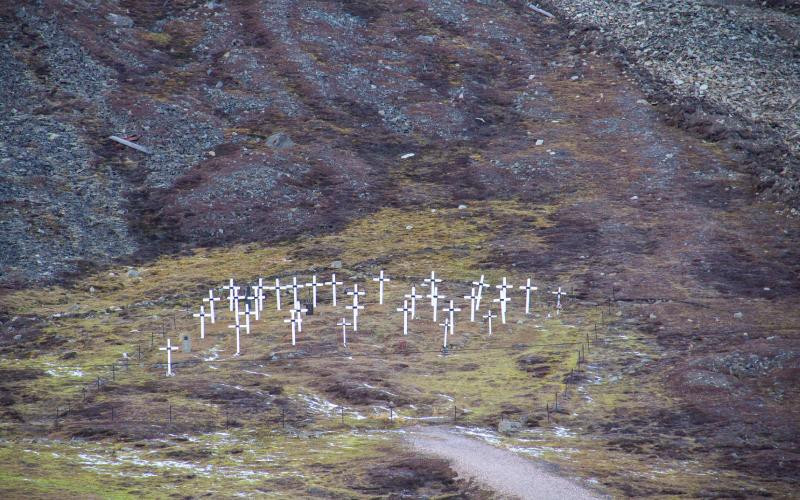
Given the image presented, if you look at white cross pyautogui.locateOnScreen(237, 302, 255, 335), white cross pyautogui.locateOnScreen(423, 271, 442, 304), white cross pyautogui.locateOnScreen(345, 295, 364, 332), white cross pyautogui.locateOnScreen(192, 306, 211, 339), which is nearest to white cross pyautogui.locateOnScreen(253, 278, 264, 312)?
white cross pyautogui.locateOnScreen(237, 302, 255, 335)

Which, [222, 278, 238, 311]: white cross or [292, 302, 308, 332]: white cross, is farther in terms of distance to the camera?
[222, 278, 238, 311]: white cross

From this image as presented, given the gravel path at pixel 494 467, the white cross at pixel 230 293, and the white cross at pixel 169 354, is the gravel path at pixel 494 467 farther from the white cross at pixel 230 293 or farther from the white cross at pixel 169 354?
the white cross at pixel 230 293

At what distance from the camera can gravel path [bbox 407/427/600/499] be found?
2858 cm

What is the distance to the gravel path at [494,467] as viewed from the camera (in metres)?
28.6

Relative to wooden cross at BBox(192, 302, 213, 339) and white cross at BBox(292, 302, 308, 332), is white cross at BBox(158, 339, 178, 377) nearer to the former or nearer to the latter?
wooden cross at BBox(192, 302, 213, 339)

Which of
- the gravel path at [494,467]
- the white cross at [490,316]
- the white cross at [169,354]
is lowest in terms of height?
the gravel path at [494,467]

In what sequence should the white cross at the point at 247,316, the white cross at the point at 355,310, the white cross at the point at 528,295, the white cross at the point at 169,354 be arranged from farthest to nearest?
1. the white cross at the point at 528,295
2. the white cross at the point at 355,310
3. the white cross at the point at 247,316
4. the white cross at the point at 169,354

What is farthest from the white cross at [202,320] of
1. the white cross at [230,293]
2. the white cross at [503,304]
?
the white cross at [503,304]

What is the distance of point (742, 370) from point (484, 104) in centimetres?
4485

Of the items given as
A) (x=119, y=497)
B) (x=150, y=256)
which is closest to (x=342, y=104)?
(x=150, y=256)

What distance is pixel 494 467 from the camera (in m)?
30.6

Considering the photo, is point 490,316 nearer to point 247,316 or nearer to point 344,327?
point 344,327

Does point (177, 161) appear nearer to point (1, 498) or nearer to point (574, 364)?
point (574, 364)

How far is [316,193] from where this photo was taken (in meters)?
65.8
